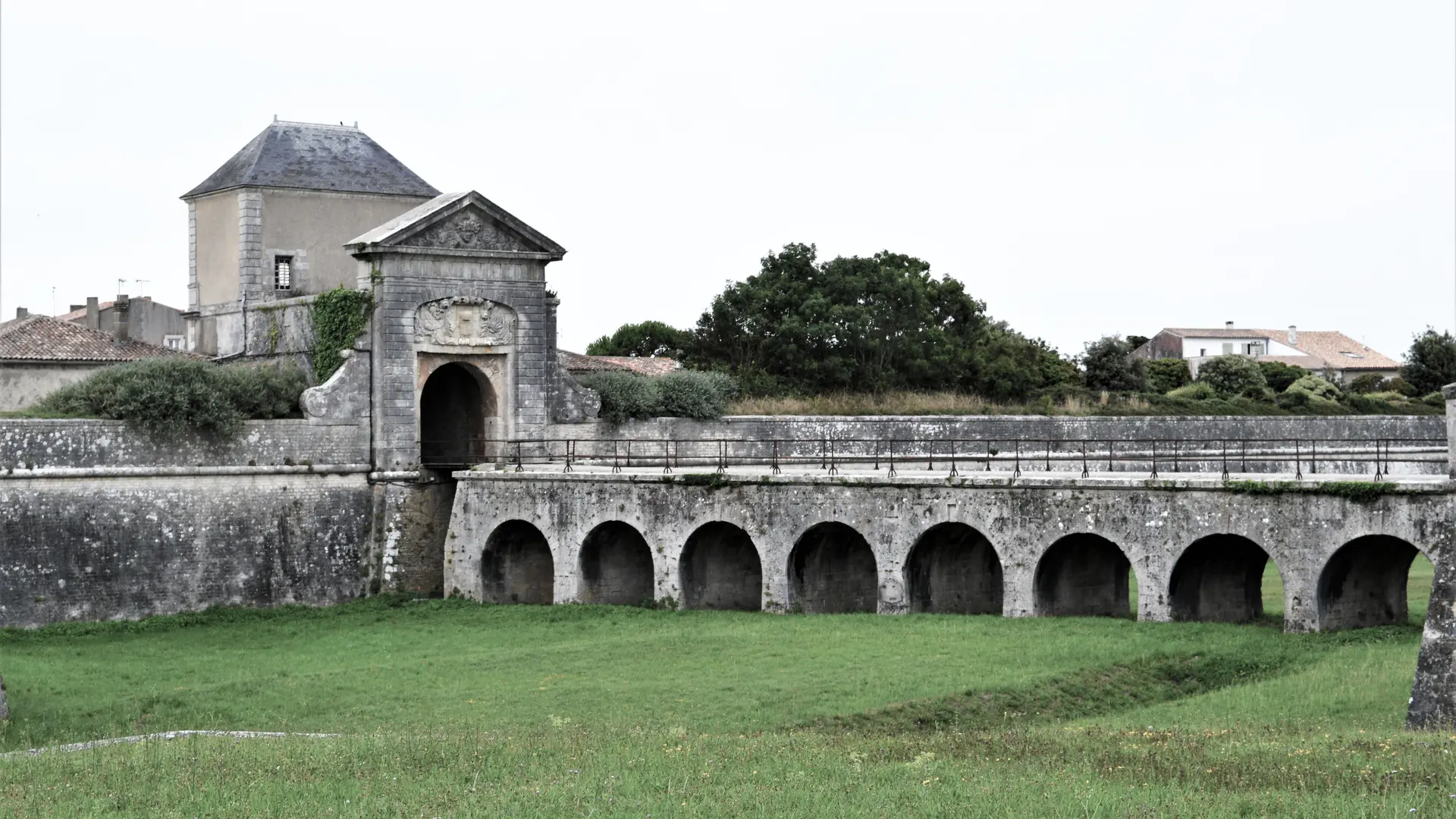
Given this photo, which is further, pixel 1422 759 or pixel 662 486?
pixel 662 486

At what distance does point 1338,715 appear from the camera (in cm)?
→ 2367

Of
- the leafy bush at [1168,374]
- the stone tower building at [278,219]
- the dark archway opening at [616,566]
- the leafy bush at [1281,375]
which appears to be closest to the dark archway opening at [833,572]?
the dark archway opening at [616,566]

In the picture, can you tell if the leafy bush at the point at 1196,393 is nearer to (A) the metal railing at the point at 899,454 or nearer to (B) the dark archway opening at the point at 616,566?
(A) the metal railing at the point at 899,454

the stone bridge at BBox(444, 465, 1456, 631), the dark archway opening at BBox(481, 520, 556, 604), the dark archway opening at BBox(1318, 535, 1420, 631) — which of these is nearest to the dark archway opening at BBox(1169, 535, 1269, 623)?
the stone bridge at BBox(444, 465, 1456, 631)

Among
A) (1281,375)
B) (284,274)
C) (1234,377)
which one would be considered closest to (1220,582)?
(284,274)

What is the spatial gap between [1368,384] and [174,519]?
4641cm

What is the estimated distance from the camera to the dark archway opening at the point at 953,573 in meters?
34.3

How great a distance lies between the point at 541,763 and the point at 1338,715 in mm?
10314

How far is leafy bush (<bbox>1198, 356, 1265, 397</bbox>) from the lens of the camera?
6150 centimetres

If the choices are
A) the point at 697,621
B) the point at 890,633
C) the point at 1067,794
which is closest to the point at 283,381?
the point at 697,621

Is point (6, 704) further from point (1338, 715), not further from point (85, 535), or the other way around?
point (1338, 715)

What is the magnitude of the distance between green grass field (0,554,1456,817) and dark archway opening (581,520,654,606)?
164 centimetres

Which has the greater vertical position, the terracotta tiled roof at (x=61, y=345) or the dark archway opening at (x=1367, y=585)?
the terracotta tiled roof at (x=61, y=345)

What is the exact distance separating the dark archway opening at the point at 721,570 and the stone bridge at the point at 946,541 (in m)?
0.04
